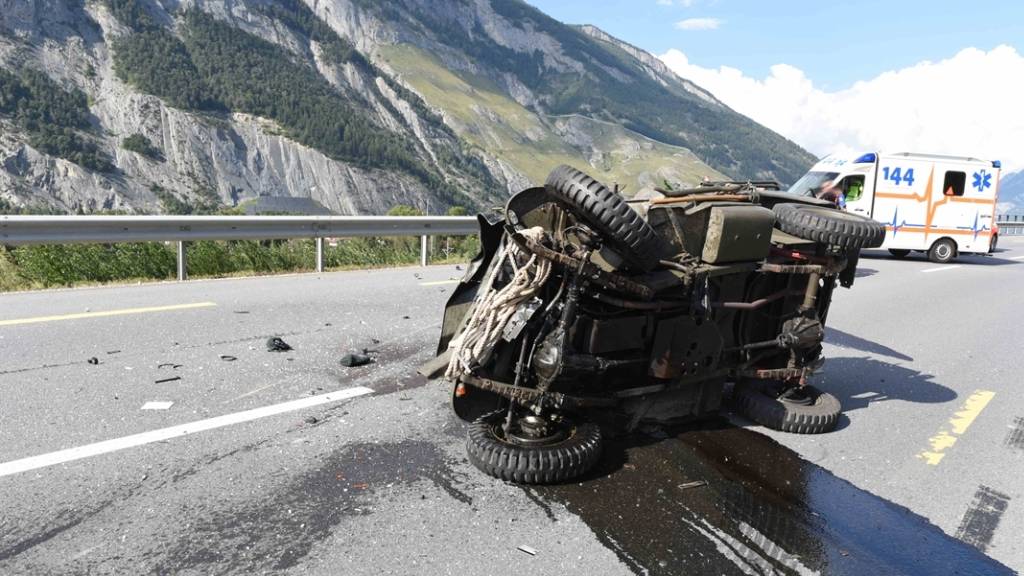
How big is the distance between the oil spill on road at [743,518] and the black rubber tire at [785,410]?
412 mm

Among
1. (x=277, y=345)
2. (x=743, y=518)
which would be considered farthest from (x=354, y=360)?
(x=743, y=518)

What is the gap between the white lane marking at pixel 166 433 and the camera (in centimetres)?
336

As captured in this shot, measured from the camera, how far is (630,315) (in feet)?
12.4

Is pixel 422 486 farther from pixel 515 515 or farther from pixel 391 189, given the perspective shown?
pixel 391 189

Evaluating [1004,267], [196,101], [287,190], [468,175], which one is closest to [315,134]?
[287,190]

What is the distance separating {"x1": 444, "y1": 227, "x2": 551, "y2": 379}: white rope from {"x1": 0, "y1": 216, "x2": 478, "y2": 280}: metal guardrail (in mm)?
7165

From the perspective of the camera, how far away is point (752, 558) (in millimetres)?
2871

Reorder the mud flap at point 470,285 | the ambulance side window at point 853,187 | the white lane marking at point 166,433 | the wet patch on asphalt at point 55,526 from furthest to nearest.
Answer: the ambulance side window at point 853,187 → the mud flap at point 470,285 → the white lane marking at point 166,433 → the wet patch on asphalt at point 55,526

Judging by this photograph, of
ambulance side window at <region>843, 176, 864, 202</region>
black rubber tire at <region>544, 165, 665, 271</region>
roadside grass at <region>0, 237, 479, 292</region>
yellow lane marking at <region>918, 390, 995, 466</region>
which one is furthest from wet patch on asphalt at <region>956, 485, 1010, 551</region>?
ambulance side window at <region>843, 176, 864, 202</region>

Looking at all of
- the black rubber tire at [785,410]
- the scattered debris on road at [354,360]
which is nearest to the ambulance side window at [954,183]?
the black rubber tire at [785,410]

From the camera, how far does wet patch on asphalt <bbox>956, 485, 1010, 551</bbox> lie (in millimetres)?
3230

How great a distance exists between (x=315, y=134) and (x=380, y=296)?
144486mm

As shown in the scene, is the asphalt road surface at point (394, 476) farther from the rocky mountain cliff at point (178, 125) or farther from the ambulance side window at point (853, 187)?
the rocky mountain cliff at point (178, 125)

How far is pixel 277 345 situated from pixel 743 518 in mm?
3964
